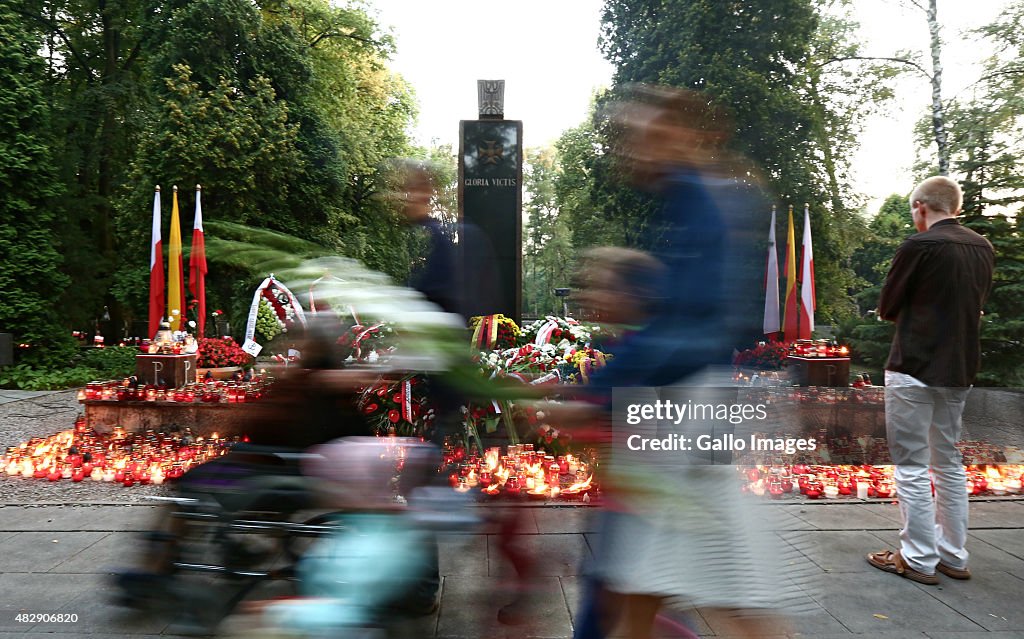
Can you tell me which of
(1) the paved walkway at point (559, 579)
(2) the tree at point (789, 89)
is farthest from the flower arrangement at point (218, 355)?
(2) the tree at point (789, 89)

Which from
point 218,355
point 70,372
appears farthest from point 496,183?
point 70,372

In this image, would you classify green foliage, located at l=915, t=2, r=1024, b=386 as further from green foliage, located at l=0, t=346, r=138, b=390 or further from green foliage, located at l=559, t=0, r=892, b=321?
green foliage, located at l=0, t=346, r=138, b=390

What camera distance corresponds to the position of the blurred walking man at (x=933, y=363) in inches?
127

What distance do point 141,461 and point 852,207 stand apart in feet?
61.4

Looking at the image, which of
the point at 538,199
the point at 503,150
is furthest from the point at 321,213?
the point at 538,199

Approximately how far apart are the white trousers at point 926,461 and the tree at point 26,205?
15.8 m

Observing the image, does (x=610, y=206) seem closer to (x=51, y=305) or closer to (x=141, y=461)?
(x=51, y=305)

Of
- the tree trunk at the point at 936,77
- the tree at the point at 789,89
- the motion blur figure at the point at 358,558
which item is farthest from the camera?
the tree at the point at 789,89

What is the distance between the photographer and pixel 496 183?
34.4 ft

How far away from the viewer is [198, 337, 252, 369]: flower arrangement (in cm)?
1072

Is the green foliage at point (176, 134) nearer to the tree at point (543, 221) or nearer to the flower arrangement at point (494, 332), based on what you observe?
the flower arrangement at point (494, 332)

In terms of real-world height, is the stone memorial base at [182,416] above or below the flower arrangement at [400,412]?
below

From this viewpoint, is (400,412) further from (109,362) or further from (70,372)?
(109,362)

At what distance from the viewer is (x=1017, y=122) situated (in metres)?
14.5
